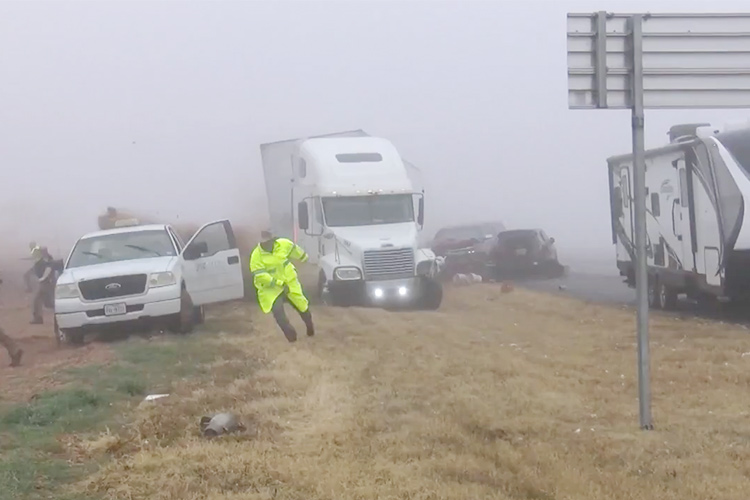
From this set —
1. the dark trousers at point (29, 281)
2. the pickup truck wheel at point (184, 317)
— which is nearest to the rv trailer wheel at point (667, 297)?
the pickup truck wheel at point (184, 317)

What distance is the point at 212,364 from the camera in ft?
39.3

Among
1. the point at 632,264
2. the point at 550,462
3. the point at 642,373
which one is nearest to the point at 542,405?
the point at 642,373

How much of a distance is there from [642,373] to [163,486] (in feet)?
11.5

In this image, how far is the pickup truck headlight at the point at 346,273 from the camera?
1958cm

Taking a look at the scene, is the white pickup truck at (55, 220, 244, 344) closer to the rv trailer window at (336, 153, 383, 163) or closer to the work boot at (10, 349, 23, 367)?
the work boot at (10, 349, 23, 367)

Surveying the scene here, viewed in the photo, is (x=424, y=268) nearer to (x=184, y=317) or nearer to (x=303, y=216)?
(x=303, y=216)

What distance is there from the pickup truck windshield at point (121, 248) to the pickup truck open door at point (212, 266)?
15.5 inches

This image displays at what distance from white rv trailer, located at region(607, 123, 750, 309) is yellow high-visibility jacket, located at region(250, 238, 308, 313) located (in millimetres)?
5908

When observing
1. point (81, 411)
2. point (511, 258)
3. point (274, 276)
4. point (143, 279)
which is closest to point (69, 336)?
Answer: point (143, 279)

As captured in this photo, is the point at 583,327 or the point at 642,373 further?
the point at 583,327

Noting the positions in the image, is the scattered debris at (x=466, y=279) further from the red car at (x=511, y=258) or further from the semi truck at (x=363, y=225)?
the semi truck at (x=363, y=225)

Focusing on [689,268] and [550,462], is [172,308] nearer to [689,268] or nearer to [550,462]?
[689,268]

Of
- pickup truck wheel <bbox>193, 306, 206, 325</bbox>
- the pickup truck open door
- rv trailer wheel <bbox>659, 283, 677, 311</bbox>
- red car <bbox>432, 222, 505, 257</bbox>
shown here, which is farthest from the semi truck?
red car <bbox>432, 222, 505, 257</bbox>

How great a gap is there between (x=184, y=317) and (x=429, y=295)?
5.92m
